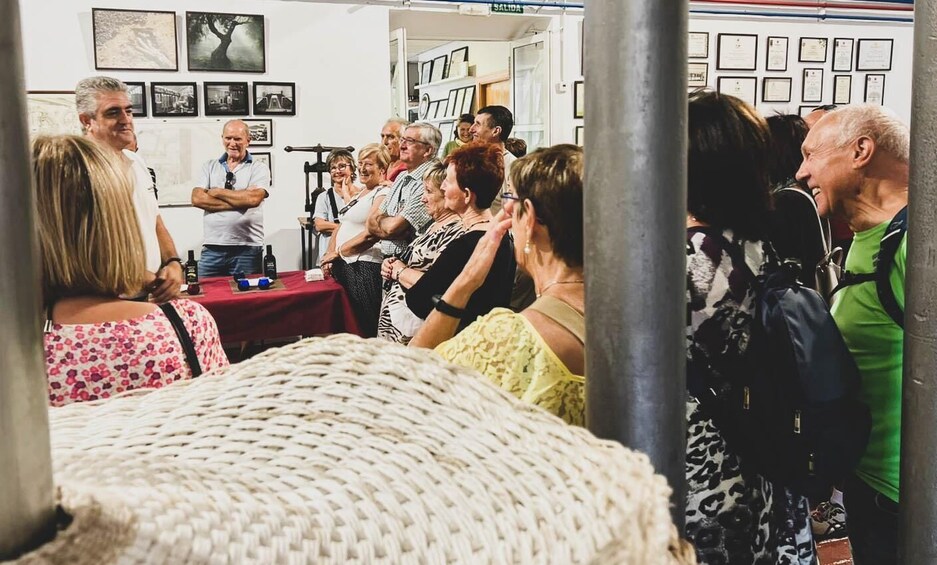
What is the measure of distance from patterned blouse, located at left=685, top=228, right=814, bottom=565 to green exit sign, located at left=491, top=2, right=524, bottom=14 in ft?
24.4

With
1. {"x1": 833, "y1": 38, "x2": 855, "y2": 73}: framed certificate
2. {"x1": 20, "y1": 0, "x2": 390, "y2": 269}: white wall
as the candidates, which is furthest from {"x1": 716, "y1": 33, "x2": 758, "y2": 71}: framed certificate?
{"x1": 20, "y1": 0, "x2": 390, "y2": 269}: white wall

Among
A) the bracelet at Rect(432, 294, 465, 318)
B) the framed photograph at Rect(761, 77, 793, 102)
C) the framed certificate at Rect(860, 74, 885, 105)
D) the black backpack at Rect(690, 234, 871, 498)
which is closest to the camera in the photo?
the black backpack at Rect(690, 234, 871, 498)

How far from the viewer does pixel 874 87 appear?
10.6 meters

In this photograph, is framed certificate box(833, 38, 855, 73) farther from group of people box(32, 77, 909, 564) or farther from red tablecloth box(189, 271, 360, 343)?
group of people box(32, 77, 909, 564)

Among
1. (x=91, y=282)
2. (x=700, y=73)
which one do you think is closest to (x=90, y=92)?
(x=91, y=282)

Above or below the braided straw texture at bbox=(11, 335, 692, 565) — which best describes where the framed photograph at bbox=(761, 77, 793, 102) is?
above

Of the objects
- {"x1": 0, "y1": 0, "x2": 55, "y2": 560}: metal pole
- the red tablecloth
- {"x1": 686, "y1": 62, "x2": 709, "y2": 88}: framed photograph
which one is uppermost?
{"x1": 686, "y1": 62, "x2": 709, "y2": 88}: framed photograph

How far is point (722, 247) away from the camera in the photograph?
5.91 ft

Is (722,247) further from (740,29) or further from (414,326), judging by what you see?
(740,29)

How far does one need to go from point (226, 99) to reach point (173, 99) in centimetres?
45

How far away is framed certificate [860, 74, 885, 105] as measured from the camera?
10547 millimetres

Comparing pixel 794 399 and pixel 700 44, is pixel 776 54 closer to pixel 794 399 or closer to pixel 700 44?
pixel 700 44

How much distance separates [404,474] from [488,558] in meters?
0.10

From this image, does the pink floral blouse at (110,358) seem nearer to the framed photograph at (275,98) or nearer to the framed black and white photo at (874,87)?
the framed photograph at (275,98)
